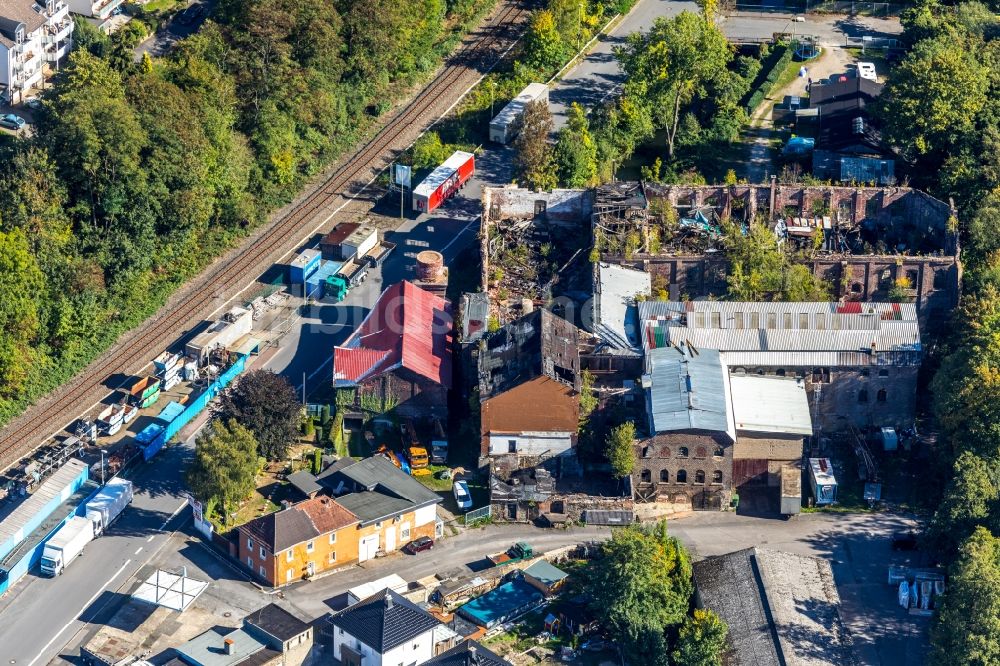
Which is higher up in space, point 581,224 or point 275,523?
point 581,224

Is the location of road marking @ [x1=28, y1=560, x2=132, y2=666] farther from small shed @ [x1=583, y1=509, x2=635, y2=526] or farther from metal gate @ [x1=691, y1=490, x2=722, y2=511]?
metal gate @ [x1=691, y1=490, x2=722, y2=511]

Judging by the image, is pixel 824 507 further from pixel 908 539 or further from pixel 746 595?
pixel 746 595

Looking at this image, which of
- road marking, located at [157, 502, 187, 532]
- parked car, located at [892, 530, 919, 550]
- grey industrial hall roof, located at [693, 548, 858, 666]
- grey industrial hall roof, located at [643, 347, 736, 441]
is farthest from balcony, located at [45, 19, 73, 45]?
parked car, located at [892, 530, 919, 550]

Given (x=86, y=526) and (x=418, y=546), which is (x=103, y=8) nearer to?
(x=86, y=526)

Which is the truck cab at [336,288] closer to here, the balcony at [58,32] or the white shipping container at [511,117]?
the white shipping container at [511,117]

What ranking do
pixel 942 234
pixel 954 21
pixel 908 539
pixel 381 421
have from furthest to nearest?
pixel 954 21, pixel 942 234, pixel 381 421, pixel 908 539

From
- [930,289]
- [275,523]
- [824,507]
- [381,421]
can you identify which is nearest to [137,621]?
[275,523]

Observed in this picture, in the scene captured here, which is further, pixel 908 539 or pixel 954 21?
pixel 954 21

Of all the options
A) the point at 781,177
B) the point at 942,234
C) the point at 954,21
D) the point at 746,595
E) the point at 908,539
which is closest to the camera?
the point at 746,595
